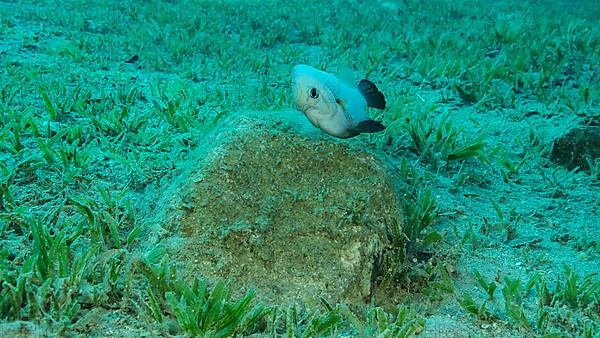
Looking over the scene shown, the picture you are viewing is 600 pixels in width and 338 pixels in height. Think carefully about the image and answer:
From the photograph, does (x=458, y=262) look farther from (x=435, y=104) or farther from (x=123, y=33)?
(x=123, y=33)

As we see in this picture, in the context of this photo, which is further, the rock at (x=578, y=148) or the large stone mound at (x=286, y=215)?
the rock at (x=578, y=148)

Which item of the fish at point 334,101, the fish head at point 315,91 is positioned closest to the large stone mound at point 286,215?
the fish at point 334,101

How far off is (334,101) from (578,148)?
3199mm

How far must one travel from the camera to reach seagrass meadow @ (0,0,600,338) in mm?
2486

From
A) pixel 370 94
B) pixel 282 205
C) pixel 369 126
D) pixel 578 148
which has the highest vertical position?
pixel 370 94

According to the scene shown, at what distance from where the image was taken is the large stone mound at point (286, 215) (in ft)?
9.18

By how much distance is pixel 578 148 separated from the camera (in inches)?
191

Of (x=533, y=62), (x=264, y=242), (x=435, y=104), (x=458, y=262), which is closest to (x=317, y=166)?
(x=264, y=242)

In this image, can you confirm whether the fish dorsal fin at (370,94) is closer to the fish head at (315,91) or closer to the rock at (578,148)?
the fish head at (315,91)

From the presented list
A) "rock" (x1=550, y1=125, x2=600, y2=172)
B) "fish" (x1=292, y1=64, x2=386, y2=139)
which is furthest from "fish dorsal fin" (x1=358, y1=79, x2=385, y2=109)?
"rock" (x1=550, y1=125, x2=600, y2=172)

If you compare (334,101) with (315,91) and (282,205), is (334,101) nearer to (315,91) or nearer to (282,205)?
(315,91)

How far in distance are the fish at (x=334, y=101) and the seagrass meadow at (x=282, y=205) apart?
15 centimetres

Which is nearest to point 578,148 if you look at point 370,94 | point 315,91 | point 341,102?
point 370,94

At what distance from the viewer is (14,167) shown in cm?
356
